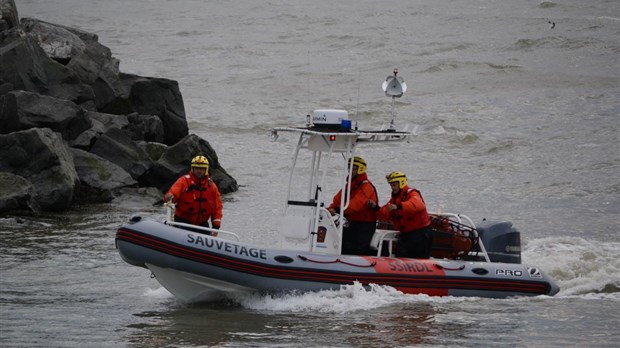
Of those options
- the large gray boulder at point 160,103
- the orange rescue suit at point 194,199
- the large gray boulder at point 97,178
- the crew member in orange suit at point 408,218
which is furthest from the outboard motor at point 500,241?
the large gray boulder at point 160,103

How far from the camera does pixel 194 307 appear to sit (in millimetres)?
10562

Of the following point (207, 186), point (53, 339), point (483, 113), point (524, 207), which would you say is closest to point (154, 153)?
point (524, 207)

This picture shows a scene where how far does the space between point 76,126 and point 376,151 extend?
319 inches

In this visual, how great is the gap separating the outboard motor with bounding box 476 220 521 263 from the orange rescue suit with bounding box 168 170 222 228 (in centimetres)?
305

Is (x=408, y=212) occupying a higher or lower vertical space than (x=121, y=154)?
lower

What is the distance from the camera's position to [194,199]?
1088cm

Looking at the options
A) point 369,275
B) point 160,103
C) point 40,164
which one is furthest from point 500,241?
point 160,103

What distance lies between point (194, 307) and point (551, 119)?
18038 millimetres

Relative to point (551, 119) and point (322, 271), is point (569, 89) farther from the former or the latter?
point (322, 271)

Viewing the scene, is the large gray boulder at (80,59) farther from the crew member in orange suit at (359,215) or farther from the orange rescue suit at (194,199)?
the crew member in orange suit at (359,215)

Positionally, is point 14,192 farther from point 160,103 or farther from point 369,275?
point 369,275

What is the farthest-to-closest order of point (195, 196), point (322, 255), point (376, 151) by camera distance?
point (376, 151) < point (195, 196) < point (322, 255)

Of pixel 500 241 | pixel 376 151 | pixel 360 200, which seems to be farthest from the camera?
pixel 376 151

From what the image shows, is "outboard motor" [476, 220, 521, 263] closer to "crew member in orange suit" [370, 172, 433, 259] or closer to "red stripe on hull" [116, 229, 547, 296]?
"red stripe on hull" [116, 229, 547, 296]
